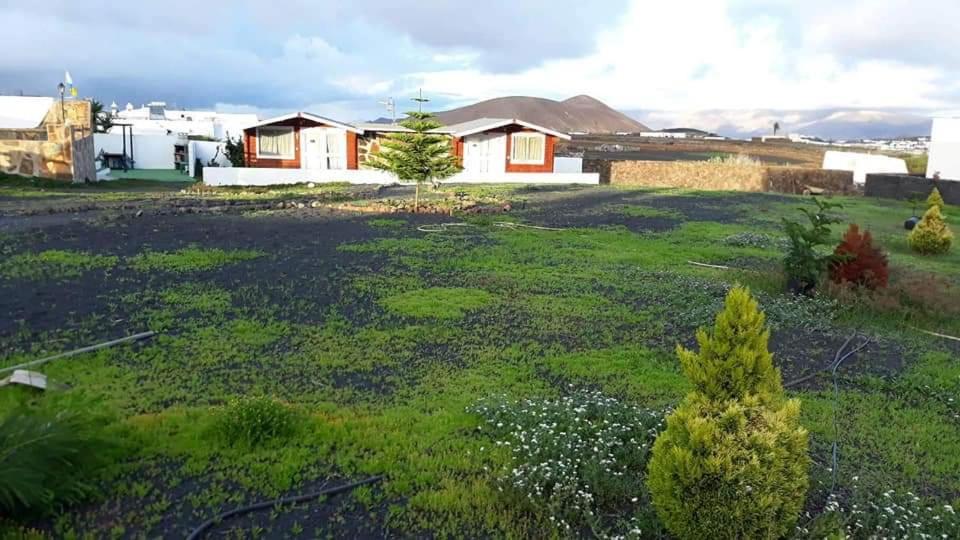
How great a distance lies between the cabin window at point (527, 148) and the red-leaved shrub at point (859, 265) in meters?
25.0

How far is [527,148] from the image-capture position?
3344 centimetres

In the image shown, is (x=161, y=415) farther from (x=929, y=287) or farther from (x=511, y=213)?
(x=511, y=213)

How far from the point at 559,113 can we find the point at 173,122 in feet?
153

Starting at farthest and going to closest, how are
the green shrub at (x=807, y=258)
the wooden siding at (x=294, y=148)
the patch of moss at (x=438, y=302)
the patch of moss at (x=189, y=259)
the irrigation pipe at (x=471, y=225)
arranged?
the wooden siding at (x=294, y=148) → the irrigation pipe at (x=471, y=225) → the patch of moss at (x=189, y=259) → the green shrub at (x=807, y=258) → the patch of moss at (x=438, y=302)


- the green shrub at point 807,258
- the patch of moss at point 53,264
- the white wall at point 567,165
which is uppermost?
the white wall at point 567,165

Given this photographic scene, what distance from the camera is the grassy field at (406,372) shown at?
3.64 meters

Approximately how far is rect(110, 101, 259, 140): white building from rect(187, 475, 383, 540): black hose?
4983cm

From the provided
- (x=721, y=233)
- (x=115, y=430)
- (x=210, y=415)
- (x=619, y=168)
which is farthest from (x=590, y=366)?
(x=619, y=168)

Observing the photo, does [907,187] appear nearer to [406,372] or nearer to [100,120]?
[406,372]

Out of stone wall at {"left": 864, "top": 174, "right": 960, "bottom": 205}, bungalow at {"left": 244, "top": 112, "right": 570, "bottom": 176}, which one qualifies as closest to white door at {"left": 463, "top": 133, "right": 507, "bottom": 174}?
bungalow at {"left": 244, "top": 112, "right": 570, "bottom": 176}

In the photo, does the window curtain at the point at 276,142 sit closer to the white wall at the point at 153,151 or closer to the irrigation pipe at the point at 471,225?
the white wall at the point at 153,151

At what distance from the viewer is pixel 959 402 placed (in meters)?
5.48

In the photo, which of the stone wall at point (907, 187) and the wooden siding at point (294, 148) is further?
the wooden siding at point (294, 148)

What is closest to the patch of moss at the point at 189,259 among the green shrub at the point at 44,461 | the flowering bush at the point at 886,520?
the green shrub at the point at 44,461
